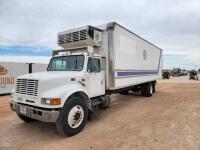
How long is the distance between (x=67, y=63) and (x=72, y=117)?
204 cm

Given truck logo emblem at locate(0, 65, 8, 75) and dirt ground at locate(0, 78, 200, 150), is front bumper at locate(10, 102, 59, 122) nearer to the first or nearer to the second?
dirt ground at locate(0, 78, 200, 150)

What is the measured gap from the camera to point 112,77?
7.48 metres

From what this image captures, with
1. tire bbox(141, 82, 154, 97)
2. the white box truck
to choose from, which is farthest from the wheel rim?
tire bbox(141, 82, 154, 97)

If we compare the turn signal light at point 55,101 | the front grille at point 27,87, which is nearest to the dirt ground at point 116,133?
the turn signal light at point 55,101

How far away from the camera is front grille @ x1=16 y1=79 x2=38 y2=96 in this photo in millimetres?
5422

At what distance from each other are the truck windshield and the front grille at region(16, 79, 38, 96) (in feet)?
4.70

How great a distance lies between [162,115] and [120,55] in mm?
2896

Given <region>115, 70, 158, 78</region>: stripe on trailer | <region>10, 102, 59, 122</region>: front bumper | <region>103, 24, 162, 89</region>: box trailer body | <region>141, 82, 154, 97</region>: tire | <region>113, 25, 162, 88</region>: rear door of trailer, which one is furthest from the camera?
<region>141, 82, 154, 97</region>: tire

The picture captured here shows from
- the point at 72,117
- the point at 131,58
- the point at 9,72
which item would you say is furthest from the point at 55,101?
the point at 9,72

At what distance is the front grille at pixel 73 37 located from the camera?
23.0 ft

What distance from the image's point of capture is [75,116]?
18.9 ft

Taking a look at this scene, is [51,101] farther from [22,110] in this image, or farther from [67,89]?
[22,110]

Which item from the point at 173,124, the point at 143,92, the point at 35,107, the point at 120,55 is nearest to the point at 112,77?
the point at 120,55

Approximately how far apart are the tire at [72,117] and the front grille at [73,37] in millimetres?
2370
